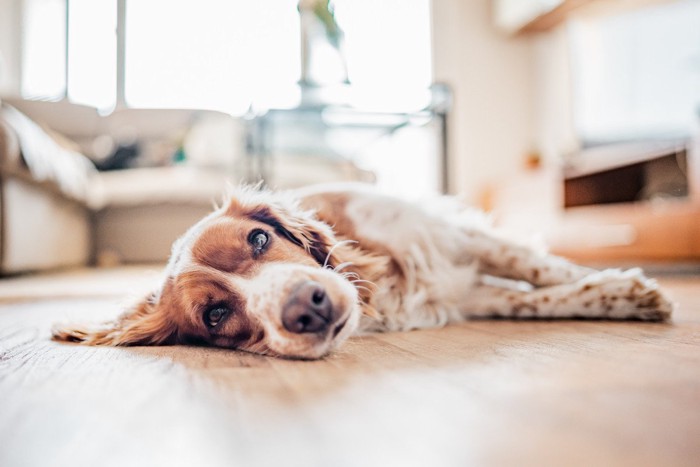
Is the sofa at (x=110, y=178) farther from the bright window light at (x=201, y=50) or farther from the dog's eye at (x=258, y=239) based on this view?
the dog's eye at (x=258, y=239)

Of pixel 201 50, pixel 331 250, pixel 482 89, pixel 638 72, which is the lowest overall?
pixel 331 250

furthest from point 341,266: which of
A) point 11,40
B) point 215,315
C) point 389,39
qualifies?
point 11,40

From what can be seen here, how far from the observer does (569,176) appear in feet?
16.7

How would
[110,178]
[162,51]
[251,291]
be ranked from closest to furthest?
[251,291] < [110,178] < [162,51]

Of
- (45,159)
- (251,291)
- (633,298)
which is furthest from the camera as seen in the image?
(45,159)

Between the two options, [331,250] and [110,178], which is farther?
[110,178]

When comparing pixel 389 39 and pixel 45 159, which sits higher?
pixel 389 39

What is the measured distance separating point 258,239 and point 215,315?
0.21m

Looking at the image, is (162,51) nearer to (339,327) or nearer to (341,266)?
(341,266)

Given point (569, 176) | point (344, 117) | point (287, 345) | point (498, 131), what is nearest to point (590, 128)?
point (569, 176)

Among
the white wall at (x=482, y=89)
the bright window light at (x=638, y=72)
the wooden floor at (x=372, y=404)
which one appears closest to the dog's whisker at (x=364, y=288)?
the wooden floor at (x=372, y=404)

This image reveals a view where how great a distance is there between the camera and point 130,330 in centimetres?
151

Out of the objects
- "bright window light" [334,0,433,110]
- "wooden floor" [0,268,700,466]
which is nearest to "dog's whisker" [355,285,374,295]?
"wooden floor" [0,268,700,466]

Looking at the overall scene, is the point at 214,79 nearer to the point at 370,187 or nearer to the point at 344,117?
the point at 344,117
